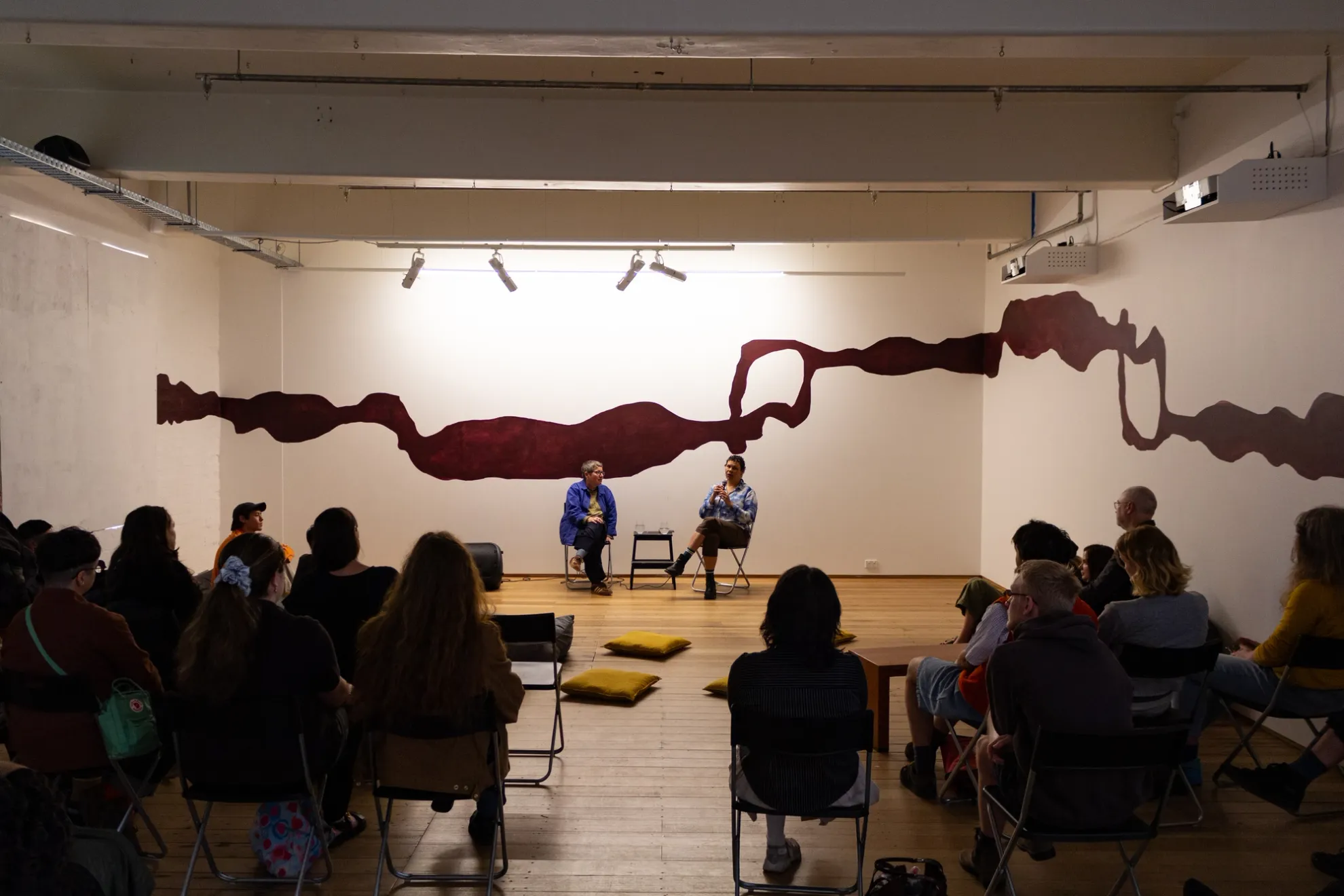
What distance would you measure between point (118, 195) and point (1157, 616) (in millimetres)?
6302

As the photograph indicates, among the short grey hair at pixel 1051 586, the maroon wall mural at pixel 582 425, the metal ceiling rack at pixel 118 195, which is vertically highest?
the metal ceiling rack at pixel 118 195

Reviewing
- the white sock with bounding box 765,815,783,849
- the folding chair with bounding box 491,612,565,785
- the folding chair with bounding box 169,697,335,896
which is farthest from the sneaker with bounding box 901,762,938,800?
the folding chair with bounding box 169,697,335,896

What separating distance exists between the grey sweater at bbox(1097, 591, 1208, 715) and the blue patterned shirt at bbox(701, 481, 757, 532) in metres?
5.68

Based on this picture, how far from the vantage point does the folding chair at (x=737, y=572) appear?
9.58 metres

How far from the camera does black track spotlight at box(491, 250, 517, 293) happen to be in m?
9.17

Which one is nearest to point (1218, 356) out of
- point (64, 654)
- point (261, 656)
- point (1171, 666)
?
point (1171, 666)

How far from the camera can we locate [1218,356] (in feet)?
19.6

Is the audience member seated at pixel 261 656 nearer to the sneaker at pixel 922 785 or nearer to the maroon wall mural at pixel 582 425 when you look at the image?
the sneaker at pixel 922 785

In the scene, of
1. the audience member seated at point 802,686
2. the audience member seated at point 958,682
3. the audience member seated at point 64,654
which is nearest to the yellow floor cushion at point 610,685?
the audience member seated at point 958,682

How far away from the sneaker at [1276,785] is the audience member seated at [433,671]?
303cm

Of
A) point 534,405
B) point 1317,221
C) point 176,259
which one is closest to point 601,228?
point 534,405

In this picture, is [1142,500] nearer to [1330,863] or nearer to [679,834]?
[1330,863]

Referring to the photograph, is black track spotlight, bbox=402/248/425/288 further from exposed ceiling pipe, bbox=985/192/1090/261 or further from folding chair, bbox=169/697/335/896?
folding chair, bbox=169/697/335/896

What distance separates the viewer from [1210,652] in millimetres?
3996
